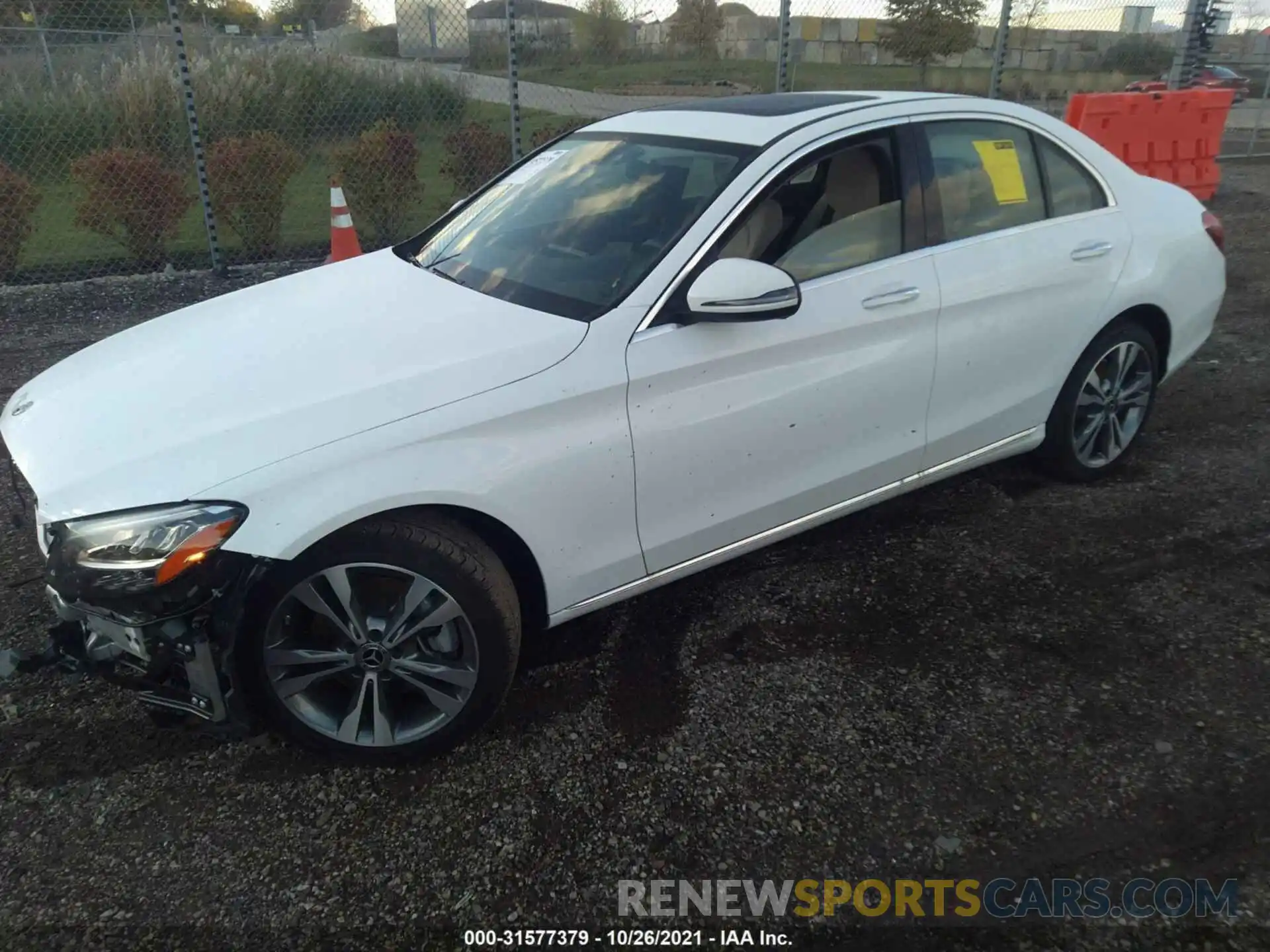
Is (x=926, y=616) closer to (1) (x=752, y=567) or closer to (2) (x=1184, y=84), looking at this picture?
(1) (x=752, y=567)

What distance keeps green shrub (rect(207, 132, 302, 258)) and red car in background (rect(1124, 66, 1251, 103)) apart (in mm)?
12065

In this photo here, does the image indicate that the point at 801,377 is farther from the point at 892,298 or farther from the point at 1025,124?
the point at 1025,124

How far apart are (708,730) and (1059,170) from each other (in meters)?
2.81

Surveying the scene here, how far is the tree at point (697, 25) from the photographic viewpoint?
33.2ft

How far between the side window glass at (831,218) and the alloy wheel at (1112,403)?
1.38 metres

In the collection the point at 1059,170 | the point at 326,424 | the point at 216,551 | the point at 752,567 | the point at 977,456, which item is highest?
the point at 1059,170

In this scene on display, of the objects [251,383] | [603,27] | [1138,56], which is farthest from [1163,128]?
[251,383]

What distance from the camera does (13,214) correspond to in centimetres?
768

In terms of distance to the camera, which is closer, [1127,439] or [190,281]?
[1127,439]

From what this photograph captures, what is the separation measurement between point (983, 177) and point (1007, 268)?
38cm

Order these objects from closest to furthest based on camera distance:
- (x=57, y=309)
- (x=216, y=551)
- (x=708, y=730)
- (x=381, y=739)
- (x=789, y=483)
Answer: (x=216, y=551)
(x=381, y=739)
(x=708, y=730)
(x=789, y=483)
(x=57, y=309)

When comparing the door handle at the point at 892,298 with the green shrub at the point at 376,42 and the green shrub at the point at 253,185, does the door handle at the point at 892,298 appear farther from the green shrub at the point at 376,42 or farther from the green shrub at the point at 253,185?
the green shrub at the point at 376,42

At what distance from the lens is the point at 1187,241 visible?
14.1 feet

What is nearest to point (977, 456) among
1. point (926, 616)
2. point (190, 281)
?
point (926, 616)
